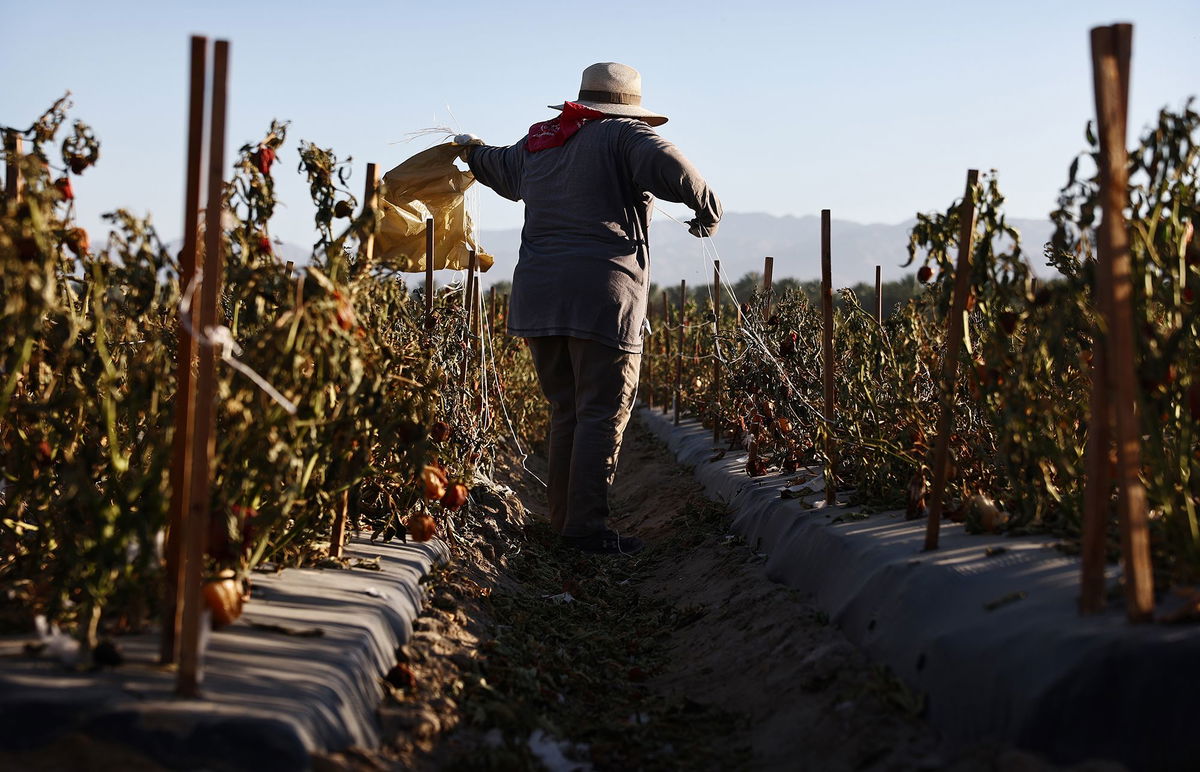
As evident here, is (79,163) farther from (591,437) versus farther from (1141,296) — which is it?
(1141,296)

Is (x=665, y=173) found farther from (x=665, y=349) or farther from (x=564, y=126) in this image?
(x=665, y=349)

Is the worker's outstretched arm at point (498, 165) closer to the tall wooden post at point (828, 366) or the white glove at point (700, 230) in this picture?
the white glove at point (700, 230)

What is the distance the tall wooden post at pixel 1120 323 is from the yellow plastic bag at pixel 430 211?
300 cm

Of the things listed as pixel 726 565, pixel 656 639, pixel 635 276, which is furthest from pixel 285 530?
pixel 635 276

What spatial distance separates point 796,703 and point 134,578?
150 centimetres

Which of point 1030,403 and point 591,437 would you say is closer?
point 1030,403

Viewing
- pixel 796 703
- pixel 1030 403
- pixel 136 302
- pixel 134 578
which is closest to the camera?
pixel 134 578

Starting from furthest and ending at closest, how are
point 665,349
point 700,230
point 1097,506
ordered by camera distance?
1. point 665,349
2. point 700,230
3. point 1097,506

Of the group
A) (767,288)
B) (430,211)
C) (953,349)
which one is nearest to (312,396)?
(953,349)

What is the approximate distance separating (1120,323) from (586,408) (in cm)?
282

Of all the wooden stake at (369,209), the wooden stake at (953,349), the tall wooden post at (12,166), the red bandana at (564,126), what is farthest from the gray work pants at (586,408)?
the tall wooden post at (12,166)

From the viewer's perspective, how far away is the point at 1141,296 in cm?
249

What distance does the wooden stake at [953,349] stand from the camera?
2.78 metres

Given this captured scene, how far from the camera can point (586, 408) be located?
464 centimetres
